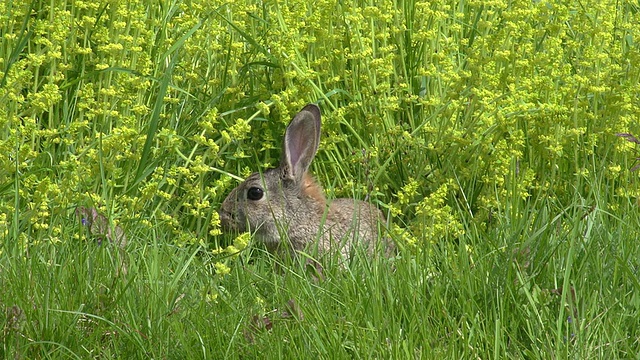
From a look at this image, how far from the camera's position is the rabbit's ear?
4973 mm

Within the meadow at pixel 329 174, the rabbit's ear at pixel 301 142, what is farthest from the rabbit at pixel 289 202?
the meadow at pixel 329 174

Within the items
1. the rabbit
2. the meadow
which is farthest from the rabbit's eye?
the meadow

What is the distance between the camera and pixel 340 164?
526cm

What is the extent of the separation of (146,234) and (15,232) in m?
0.59

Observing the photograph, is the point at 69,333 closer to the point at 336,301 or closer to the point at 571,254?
the point at 336,301

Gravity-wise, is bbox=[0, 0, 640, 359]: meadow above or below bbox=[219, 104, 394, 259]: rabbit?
above

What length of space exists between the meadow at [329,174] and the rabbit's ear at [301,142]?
0.12 m

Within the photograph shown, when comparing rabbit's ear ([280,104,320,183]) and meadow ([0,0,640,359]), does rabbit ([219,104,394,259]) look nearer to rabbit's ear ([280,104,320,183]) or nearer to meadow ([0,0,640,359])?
rabbit's ear ([280,104,320,183])

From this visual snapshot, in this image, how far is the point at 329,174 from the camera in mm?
5449

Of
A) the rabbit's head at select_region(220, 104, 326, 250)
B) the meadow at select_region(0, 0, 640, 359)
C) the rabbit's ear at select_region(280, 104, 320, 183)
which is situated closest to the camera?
the meadow at select_region(0, 0, 640, 359)

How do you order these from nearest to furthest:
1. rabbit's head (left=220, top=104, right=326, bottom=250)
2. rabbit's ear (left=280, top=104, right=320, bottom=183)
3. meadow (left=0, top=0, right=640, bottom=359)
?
1. meadow (left=0, top=0, right=640, bottom=359)
2. rabbit's ear (left=280, top=104, right=320, bottom=183)
3. rabbit's head (left=220, top=104, right=326, bottom=250)

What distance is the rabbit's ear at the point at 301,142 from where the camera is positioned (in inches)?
196

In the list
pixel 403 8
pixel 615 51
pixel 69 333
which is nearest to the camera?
pixel 69 333

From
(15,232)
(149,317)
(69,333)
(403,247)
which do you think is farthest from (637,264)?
(15,232)
